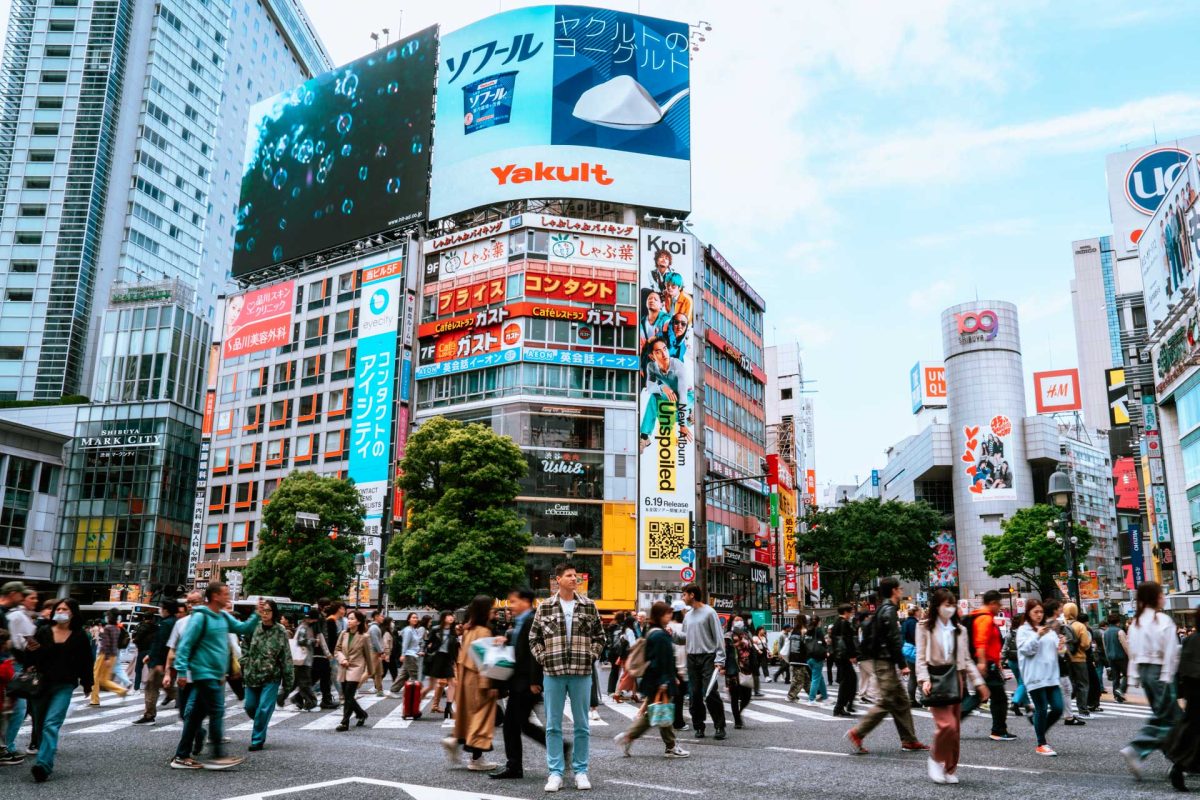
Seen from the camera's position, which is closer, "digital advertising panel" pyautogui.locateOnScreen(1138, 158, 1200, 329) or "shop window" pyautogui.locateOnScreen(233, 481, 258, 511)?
"digital advertising panel" pyautogui.locateOnScreen(1138, 158, 1200, 329)

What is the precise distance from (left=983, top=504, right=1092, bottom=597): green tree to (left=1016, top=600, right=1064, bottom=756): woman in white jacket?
6088 centimetres

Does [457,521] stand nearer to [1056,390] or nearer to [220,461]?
[220,461]

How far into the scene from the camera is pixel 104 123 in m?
78.9

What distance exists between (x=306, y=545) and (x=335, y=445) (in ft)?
46.2

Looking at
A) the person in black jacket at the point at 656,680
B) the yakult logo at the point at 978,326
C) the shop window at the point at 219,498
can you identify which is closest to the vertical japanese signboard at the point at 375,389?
the shop window at the point at 219,498

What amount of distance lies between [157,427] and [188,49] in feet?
133

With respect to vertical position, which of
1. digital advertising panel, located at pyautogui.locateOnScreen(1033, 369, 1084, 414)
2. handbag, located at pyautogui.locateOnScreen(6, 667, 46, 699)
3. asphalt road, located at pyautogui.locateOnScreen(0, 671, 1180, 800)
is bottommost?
asphalt road, located at pyautogui.locateOnScreen(0, 671, 1180, 800)

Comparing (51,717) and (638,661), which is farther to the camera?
(638,661)

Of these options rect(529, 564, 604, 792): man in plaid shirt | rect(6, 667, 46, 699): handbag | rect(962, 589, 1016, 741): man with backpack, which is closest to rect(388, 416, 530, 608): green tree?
rect(962, 589, 1016, 741): man with backpack

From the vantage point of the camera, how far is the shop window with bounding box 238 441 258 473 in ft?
211

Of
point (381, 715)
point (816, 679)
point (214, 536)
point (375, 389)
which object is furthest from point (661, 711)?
point (214, 536)

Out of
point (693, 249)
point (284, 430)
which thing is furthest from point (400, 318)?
point (693, 249)

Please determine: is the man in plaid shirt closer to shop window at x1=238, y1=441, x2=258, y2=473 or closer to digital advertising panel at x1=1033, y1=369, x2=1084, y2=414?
shop window at x1=238, y1=441, x2=258, y2=473

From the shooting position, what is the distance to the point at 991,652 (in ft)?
39.6
